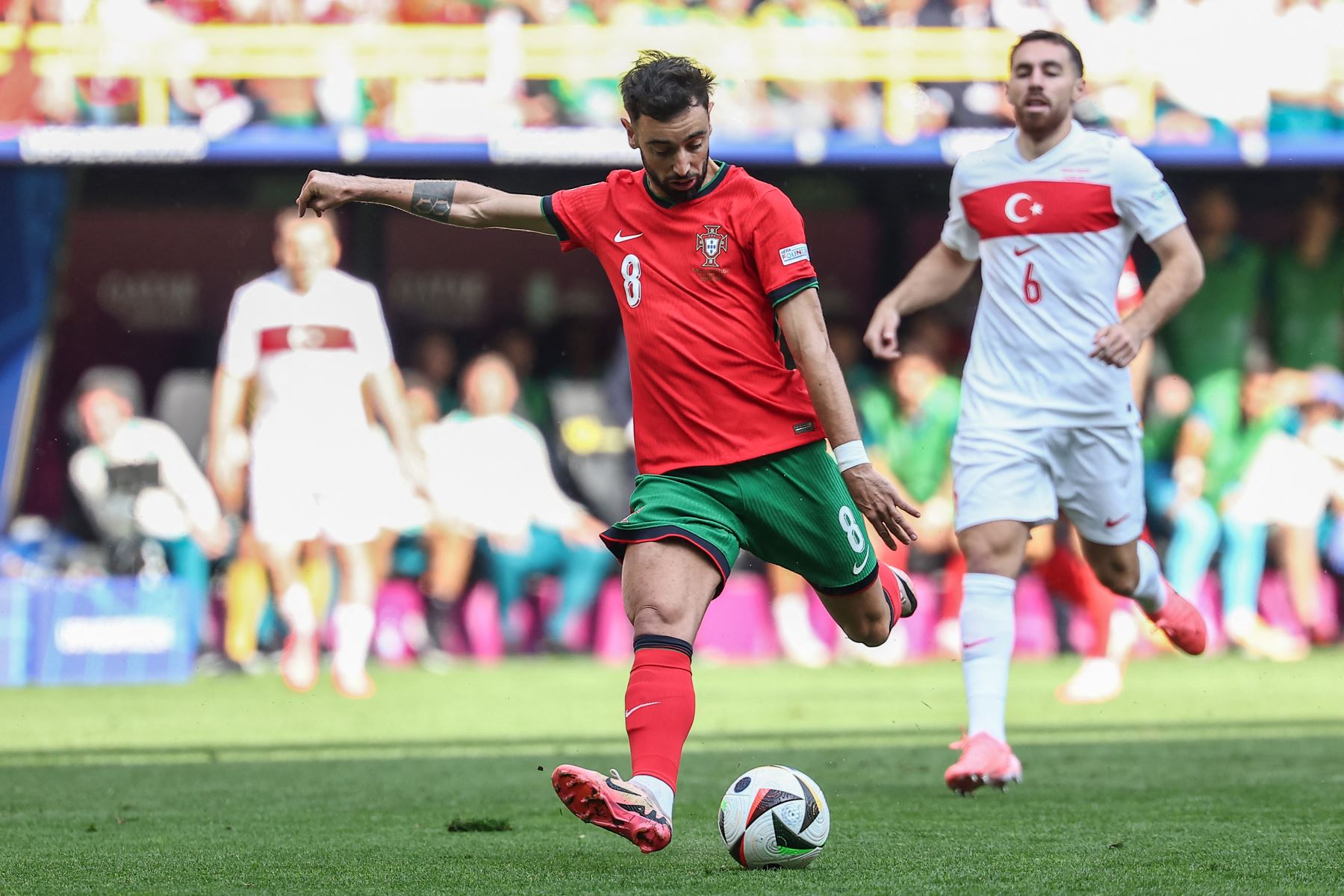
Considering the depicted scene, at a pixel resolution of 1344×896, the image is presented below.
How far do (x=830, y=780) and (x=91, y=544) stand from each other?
8.91m

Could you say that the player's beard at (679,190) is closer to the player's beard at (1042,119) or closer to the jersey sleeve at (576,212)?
the jersey sleeve at (576,212)

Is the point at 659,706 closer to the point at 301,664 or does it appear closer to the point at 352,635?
the point at 352,635

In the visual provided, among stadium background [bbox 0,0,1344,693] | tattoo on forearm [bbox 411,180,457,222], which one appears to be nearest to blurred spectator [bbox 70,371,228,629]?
stadium background [bbox 0,0,1344,693]

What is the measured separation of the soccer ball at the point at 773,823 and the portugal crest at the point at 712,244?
4.11 ft

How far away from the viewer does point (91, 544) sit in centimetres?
1410

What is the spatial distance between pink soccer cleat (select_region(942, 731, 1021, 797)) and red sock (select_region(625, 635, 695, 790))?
1.39m

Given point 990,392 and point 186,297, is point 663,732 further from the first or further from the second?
point 186,297

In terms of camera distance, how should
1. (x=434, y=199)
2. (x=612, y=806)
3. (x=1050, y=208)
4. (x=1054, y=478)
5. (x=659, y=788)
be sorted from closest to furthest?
(x=612, y=806) → (x=659, y=788) → (x=434, y=199) → (x=1050, y=208) → (x=1054, y=478)

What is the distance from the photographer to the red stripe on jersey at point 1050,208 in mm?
6305

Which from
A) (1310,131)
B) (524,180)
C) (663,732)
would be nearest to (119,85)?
(524,180)

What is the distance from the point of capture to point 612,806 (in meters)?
4.12

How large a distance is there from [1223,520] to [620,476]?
4286 mm

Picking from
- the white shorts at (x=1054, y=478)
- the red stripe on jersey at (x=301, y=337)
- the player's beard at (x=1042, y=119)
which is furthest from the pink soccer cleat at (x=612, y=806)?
the red stripe on jersey at (x=301, y=337)

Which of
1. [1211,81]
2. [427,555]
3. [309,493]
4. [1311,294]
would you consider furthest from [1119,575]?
[1311,294]
